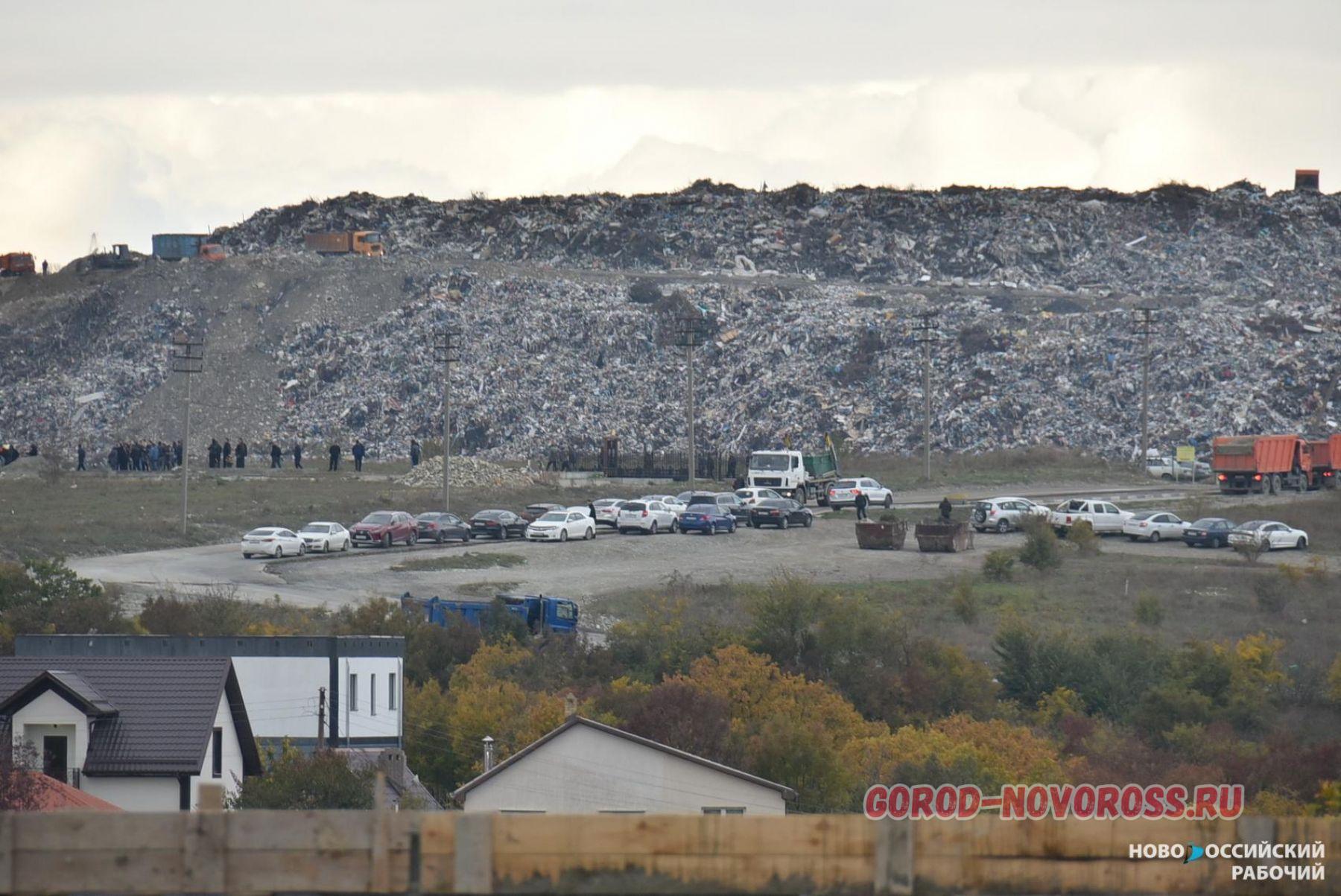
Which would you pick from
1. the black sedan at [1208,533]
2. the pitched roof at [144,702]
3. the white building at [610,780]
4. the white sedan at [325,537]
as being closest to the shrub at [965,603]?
the black sedan at [1208,533]

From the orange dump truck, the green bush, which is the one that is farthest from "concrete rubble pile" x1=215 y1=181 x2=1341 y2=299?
the green bush

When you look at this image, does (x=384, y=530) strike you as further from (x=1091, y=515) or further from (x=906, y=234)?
(x=906, y=234)

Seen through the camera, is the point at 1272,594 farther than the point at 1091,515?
No

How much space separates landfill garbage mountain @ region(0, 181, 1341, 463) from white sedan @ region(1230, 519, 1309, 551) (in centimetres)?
3053

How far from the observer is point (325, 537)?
2330 inches

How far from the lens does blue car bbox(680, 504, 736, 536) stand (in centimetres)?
6600

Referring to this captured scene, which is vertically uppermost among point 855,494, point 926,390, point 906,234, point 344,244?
point 906,234

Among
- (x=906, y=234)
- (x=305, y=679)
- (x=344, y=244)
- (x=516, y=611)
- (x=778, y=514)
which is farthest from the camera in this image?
(x=906, y=234)

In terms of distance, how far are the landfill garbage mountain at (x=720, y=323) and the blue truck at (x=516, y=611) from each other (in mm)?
50162

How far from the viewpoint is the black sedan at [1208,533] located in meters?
63.8

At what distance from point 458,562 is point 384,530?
474cm

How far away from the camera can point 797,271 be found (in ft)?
415

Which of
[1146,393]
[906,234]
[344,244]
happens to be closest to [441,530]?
[1146,393]

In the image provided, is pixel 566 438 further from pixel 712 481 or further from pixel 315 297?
pixel 315 297
